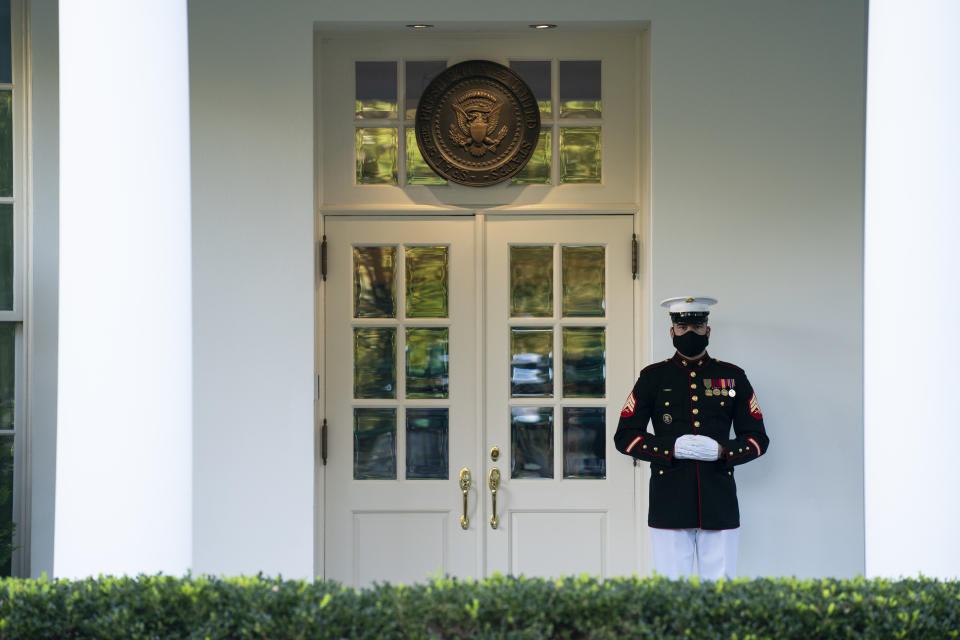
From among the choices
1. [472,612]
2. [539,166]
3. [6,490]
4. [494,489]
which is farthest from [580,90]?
[6,490]

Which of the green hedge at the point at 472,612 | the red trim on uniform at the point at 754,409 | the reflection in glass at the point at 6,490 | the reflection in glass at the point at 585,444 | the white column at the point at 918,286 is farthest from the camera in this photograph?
the reflection in glass at the point at 585,444

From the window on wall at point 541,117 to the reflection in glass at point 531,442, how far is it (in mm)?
1200

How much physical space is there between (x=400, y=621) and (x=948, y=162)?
1.90 m

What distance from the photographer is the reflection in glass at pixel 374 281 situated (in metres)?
4.82

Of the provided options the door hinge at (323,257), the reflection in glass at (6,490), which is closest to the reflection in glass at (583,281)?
the door hinge at (323,257)

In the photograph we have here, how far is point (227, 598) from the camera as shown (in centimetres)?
245

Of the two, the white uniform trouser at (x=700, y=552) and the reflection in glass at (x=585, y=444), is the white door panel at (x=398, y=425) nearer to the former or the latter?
the reflection in glass at (x=585, y=444)

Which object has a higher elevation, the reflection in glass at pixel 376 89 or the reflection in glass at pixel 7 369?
the reflection in glass at pixel 376 89

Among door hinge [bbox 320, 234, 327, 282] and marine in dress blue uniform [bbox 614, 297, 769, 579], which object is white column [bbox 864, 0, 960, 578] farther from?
door hinge [bbox 320, 234, 327, 282]

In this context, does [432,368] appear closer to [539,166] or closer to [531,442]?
[531,442]

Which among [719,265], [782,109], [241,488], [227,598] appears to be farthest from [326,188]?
[227,598]

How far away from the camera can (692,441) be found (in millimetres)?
4113

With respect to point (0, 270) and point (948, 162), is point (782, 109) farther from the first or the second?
point (0, 270)

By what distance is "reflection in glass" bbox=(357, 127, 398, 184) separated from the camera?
15.8ft
